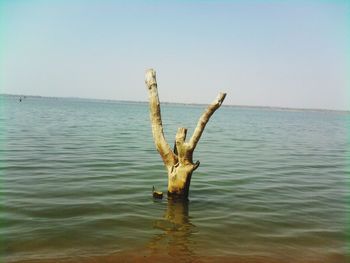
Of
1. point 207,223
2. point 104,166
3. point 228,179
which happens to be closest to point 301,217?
point 207,223

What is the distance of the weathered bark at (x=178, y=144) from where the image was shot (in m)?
9.66

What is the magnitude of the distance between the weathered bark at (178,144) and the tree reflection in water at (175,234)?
2.06 feet

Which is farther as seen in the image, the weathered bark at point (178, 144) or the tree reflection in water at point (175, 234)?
the weathered bark at point (178, 144)

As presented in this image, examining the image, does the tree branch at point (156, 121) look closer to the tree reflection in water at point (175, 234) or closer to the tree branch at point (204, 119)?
the tree branch at point (204, 119)

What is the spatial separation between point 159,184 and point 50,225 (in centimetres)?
523

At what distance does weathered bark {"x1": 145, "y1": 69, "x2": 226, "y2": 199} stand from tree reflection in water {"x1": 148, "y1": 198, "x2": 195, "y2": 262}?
2.06 feet

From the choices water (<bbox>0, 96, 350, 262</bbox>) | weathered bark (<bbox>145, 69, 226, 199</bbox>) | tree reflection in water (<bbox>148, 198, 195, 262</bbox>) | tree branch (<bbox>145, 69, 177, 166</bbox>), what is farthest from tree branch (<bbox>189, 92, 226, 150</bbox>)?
water (<bbox>0, 96, 350, 262</bbox>)

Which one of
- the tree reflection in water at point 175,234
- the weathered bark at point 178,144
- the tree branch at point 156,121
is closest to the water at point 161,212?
the tree reflection in water at point 175,234

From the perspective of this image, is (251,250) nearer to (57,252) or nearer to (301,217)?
(301,217)

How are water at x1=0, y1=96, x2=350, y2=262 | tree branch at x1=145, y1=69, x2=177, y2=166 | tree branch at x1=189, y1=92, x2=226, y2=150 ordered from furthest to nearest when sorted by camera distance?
tree branch at x1=145, y1=69, x2=177, y2=166 < tree branch at x1=189, y1=92, x2=226, y2=150 < water at x1=0, y1=96, x2=350, y2=262

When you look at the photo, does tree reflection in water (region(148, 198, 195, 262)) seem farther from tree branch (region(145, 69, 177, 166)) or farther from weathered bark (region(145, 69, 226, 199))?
tree branch (region(145, 69, 177, 166))

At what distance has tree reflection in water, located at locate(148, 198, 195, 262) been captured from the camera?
6.96 metres

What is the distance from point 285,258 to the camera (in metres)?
6.94

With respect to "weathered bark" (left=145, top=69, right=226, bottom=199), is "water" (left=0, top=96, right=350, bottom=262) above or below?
below
